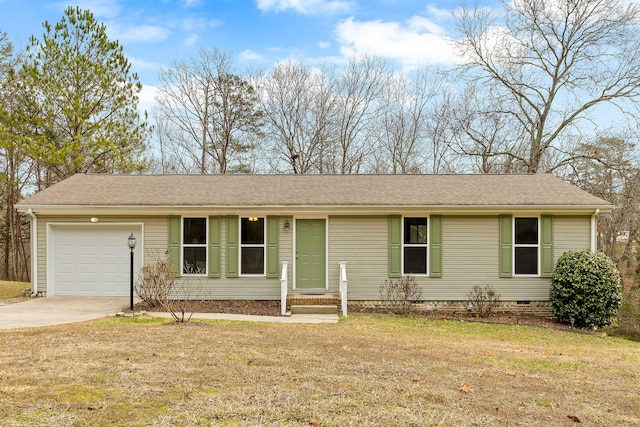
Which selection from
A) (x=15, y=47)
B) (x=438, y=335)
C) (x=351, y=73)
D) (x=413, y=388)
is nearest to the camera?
(x=413, y=388)

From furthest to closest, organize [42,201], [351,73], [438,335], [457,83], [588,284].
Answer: [351,73]
[457,83]
[42,201]
[588,284]
[438,335]

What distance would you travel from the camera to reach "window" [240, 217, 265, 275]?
11312 mm

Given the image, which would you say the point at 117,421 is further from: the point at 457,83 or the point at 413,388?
the point at 457,83

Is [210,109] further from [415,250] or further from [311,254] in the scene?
[415,250]

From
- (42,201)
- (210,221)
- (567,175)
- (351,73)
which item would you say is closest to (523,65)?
(567,175)

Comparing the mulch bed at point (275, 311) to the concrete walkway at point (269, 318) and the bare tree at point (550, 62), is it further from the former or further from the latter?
the bare tree at point (550, 62)

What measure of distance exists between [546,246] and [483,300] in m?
2.07

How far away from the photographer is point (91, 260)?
11.4 meters

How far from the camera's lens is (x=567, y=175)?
814 inches

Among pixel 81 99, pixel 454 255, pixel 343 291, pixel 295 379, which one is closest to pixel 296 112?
pixel 81 99

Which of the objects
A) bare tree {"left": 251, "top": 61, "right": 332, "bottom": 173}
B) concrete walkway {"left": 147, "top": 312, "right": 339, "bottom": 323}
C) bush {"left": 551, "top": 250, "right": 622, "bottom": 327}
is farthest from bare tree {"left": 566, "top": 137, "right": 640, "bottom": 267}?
concrete walkway {"left": 147, "top": 312, "right": 339, "bottom": 323}

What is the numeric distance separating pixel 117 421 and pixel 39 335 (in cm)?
415

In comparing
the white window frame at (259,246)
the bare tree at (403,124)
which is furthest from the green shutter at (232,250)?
the bare tree at (403,124)

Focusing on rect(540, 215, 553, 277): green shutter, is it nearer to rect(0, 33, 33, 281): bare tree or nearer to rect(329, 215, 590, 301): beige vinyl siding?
rect(329, 215, 590, 301): beige vinyl siding
